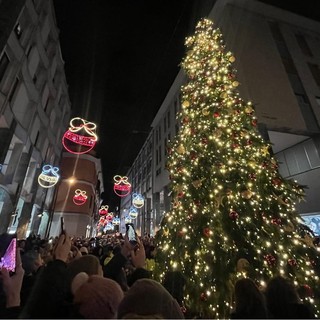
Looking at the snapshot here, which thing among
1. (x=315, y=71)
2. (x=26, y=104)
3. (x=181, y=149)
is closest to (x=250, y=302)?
(x=181, y=149)

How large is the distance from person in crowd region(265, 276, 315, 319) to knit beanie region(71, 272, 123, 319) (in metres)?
1.81

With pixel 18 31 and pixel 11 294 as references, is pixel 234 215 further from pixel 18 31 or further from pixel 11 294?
pixel 18 31

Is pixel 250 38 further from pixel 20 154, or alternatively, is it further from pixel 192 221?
pixel 20 154

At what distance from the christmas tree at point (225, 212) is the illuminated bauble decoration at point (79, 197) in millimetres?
33916

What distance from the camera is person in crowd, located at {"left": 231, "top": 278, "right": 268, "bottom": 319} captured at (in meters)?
2.26

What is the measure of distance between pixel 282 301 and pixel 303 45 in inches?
934

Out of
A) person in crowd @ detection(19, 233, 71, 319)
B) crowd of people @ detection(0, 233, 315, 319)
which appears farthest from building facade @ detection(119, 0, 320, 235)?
person in crowd @ detection(19, 233, 71, 319)

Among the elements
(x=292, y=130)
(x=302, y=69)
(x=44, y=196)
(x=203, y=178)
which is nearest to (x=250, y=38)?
(x=302, y=69)

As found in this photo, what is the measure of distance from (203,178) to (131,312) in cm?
355

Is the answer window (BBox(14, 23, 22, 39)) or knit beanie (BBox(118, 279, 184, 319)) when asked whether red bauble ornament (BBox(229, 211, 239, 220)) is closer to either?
knit beanie (BBox(118, 279, 184, 319))

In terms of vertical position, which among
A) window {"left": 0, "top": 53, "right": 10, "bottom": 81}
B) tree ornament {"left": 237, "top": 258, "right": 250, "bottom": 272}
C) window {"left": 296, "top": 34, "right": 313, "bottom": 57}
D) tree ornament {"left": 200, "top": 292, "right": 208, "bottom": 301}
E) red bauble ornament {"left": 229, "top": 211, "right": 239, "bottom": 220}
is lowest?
tree ornament {"left": 200, "top": 292, "right": 208, "bottom": 301}

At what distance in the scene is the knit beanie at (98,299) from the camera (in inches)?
67.0

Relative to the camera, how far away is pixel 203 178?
4906 millimetres

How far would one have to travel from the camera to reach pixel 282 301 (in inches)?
98.0
